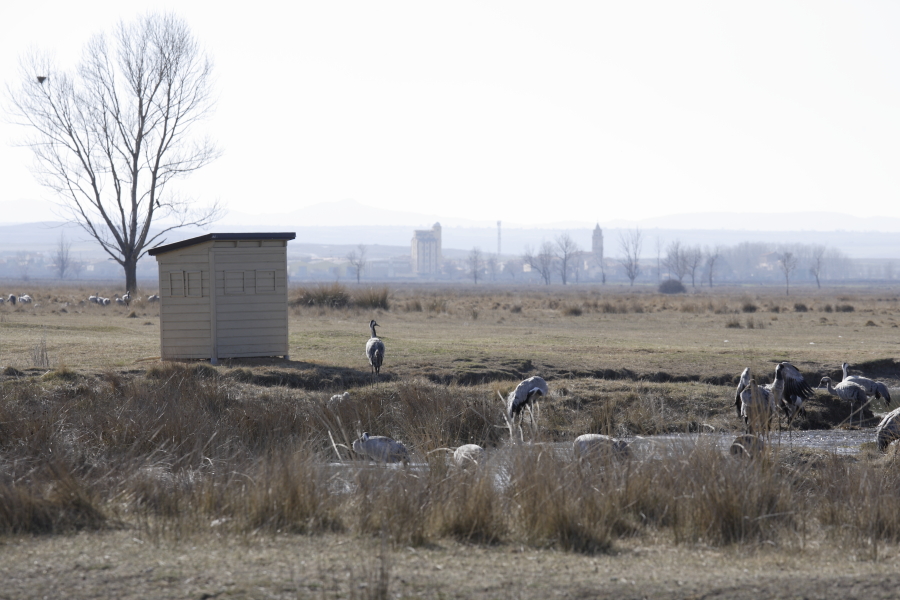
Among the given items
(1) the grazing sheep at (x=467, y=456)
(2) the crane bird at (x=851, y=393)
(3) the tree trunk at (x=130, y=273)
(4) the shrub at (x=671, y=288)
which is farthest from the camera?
(4) the shrub at (x=671, y=288)

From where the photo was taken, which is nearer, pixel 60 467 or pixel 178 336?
pixel 60 467

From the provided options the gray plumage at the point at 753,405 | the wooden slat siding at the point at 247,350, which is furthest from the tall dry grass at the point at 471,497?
the wooden slat siding at the point at 247,350

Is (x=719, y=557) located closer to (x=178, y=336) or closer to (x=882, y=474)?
(x=882, y=474)

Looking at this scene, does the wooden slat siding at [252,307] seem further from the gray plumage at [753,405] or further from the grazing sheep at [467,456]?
the grazing sheep at [467,456]

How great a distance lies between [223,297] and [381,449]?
8.40 metres

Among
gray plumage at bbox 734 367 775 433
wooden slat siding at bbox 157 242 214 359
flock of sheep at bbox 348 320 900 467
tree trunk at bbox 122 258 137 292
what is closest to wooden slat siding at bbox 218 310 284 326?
wooden slat siding at bbox 157 242 214 359

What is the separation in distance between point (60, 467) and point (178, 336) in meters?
10.5

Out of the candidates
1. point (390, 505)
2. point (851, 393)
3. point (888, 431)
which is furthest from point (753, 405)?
point (851, 393)

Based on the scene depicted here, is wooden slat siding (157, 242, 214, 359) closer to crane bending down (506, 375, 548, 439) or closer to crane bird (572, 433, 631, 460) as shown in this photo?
crane bending down (506, 375, 548, 439)

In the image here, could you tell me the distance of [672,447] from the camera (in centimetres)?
855

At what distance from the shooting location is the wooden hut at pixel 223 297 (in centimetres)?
1759

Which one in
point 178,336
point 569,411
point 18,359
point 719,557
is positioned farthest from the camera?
point 178,336

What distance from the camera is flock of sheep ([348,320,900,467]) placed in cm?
919

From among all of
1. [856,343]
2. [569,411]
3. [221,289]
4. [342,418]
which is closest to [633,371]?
[569,411]
